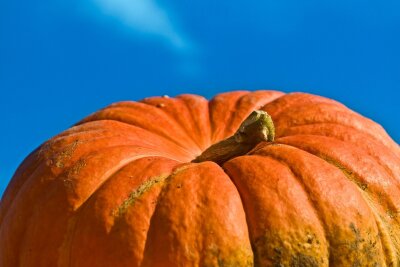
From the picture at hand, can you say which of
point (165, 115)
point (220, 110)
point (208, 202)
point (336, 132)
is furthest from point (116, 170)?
point (336, 132)

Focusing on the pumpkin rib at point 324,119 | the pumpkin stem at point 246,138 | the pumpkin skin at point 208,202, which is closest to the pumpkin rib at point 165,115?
the pumpkin skin at point 208,202

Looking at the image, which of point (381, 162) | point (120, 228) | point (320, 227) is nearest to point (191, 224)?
point (120, 228)

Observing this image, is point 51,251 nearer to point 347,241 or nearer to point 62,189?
point 62,189

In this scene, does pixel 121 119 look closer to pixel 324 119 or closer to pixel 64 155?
pixel 64 155

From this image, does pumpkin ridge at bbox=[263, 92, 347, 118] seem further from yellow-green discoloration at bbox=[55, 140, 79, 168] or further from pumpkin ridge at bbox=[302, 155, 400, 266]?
yellow-green discoloration at bbox=[55, 140, 79, 168]

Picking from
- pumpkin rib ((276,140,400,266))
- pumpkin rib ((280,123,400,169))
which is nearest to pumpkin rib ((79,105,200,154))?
pumpkin rib ((280,123,400,169))

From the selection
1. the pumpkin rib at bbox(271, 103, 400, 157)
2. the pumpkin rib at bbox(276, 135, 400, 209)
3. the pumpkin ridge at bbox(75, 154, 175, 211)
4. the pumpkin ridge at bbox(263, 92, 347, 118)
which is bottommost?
the pumpkin ridge at bbox(75, 154, 175, 211)
